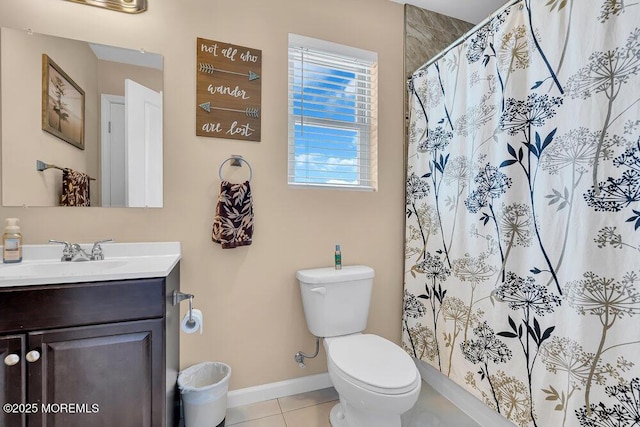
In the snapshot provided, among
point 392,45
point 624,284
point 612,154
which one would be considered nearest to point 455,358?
point 624,284

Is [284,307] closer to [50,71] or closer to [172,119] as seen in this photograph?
[172,119]

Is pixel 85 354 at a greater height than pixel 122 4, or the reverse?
pixel 122 4

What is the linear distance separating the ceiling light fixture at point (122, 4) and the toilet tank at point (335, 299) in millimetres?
1630

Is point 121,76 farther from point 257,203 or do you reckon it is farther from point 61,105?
point 257,203

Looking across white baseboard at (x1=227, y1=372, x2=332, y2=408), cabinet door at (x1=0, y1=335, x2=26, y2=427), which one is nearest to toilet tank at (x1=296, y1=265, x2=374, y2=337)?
white baseboard at (x1=227, y1=372, x2=332, y2=408)

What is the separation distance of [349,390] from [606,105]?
1452 mm

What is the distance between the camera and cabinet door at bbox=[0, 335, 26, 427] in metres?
0.93

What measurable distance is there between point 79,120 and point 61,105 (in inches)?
3.6

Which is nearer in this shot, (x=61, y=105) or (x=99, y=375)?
(x=99, y=375)

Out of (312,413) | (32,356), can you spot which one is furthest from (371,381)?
(32,356)

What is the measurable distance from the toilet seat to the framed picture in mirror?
1634mm

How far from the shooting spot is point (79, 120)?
1.39 m

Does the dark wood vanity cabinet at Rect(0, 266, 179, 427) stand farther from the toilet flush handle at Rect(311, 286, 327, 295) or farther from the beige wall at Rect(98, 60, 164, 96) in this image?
the beige wall at Rect(98, 60, 164, 96)

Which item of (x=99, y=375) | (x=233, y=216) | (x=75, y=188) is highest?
(x=75, y=188)
